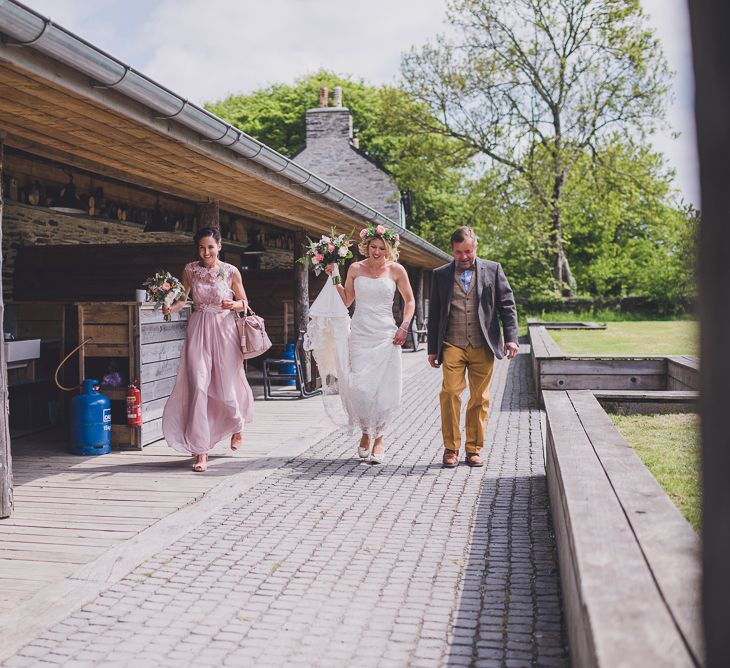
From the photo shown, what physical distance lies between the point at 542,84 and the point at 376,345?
25356mm

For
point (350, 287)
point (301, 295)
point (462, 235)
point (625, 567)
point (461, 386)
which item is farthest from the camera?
point (301, 295)

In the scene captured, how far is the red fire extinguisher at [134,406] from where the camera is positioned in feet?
22.1

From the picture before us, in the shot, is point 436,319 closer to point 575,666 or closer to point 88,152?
point 88,152

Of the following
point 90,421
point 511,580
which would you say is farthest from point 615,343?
point 511,580

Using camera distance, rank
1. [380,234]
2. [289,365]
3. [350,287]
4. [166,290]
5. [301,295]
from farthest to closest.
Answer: [289,365], [301,295], [166,290], [350,287], [380,234]

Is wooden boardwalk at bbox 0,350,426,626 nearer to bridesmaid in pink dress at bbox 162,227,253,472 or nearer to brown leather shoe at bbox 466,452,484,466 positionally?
bridesmaid in pink dress at bbox 162,227,253,472

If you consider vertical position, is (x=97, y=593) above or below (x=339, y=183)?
below

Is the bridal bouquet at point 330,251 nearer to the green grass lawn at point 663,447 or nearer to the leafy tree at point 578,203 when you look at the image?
the green grass lawn at point 663,447

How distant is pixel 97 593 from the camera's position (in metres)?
3.48

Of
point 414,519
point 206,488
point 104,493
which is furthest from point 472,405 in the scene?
point 104,493

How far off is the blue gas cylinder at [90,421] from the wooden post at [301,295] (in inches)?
185

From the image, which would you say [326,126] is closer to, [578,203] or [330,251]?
Answer: [578,203]

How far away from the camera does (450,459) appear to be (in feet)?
19.8

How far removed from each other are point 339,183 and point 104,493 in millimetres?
27045
